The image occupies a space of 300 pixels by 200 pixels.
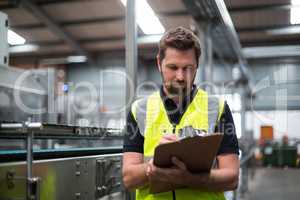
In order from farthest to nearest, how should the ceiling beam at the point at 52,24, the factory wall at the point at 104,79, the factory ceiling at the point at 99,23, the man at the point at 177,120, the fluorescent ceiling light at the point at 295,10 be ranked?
the factory wall at the point at 104,79 → the ceiling beam at the point at 52,24 → the factory ceiling at the point at 99,23 → the fluorescent ceiling light at the point at 295,10 → the man at the point at 177,120

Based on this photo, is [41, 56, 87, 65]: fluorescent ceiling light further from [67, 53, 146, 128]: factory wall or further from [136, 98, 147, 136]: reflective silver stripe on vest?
[136, 98, 147, 136]: reflective silver stripe on vest

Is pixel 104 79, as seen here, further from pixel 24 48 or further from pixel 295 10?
pixel 295 10

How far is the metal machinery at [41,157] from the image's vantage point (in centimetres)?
98

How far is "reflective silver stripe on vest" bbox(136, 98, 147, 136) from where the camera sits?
1027 mm

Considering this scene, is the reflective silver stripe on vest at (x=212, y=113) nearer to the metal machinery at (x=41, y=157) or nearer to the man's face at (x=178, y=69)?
the man's face at (x=178, y=69)

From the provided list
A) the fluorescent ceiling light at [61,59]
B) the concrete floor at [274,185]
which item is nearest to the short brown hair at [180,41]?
the concrete floor at [274,185]

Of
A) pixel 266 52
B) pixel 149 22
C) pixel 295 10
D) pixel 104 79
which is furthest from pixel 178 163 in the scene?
pixel 104 79

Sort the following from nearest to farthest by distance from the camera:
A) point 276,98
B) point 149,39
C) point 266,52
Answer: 1. point 266,52
2. point 149,39
3. point 276,98

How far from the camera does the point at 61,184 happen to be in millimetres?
1219

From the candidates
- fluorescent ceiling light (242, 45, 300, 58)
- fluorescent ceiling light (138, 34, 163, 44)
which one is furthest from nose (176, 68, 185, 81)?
fluorescent ceiling light (138, 34, 163, 44)

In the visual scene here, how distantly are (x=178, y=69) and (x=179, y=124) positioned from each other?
16 cm

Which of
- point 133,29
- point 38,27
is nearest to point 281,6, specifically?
point 133,29

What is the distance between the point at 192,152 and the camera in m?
0.83

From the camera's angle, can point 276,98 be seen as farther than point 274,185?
Yes
